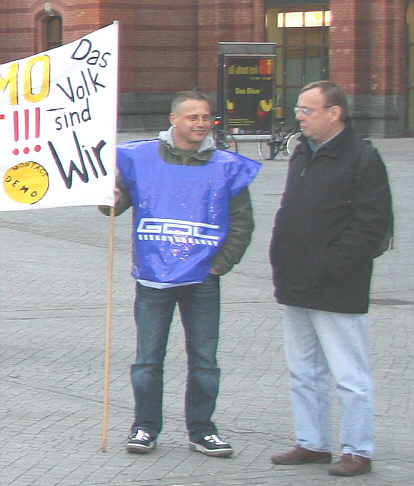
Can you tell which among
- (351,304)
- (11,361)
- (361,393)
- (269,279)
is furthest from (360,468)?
(269,279)

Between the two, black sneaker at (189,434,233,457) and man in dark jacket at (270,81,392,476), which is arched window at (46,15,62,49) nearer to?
black sneaker at (189,434,233,457)

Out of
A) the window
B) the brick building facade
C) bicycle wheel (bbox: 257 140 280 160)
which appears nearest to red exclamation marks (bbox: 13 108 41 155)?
bicycle wheel (bbox: 257 140 280 160)

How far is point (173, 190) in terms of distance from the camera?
218 inches

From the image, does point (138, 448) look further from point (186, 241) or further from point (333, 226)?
point (333, 226)

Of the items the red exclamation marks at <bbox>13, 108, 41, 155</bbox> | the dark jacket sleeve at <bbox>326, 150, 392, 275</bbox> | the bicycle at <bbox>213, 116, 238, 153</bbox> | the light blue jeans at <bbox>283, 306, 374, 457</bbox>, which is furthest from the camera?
the bicycle at <bbox>213, 116, 238, 153</bbox>

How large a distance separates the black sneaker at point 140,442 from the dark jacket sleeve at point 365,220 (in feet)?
4.06

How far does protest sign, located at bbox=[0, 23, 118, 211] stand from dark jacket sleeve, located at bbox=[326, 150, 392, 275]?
1149 millimetres

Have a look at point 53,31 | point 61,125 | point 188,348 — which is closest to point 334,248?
point 188,348

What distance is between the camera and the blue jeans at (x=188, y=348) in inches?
221

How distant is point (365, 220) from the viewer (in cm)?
514

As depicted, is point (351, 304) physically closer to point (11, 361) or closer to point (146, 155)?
point (146, 155)

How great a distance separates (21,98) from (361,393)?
2.23m

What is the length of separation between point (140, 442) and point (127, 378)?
5.84 ft

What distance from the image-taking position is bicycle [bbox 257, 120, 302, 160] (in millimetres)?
25469
